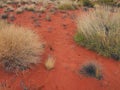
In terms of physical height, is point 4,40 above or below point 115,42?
above

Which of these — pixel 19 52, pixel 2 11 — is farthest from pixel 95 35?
pixel 2 11

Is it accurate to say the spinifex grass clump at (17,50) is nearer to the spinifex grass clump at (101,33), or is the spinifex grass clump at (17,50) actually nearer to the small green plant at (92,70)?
the small green plant at (92,70)

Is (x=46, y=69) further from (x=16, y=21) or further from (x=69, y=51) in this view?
(x=16, y=21)

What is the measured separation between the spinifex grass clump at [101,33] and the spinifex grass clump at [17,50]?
6.14 ft

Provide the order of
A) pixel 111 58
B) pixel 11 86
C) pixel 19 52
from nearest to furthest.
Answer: pixel 11 86 < pixel 19 52 < pixel 111 58

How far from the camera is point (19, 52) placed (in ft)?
23.3

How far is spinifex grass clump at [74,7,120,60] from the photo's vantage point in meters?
8.09

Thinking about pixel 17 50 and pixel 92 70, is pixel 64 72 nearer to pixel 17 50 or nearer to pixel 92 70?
pixel 92 70

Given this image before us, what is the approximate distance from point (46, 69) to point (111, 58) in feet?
7.01

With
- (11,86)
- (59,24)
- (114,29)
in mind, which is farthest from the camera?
(59,24)

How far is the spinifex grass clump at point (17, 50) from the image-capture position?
6992 mm

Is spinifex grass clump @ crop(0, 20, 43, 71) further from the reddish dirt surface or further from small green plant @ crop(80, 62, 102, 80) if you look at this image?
small green plant @ crop(80, 62, 102, 80)

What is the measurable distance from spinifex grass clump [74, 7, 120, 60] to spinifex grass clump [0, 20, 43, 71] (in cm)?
187

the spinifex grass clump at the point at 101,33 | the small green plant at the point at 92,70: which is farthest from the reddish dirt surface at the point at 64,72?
the spinifex grass clump at the point at 101,33
